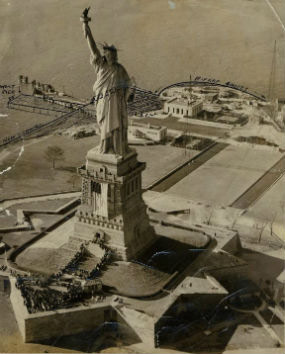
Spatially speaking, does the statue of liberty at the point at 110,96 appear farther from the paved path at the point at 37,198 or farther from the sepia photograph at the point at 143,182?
the paved path at the point at 37,198

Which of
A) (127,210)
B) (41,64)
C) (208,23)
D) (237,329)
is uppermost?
(208,23)

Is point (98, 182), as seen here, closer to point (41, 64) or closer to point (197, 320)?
point (197, 320)

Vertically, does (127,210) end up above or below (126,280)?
above

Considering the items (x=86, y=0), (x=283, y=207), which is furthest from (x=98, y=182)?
(x=86, y=0)

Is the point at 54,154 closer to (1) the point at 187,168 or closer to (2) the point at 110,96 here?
(1) the point at 187,168

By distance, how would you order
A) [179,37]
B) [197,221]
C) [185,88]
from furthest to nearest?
[185,88] → [179,37] → [197,221]

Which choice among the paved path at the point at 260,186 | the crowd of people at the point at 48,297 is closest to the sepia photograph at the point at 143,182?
the crowd of people at the point at 48,297

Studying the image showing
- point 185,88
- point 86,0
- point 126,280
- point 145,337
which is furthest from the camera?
point 185,88
